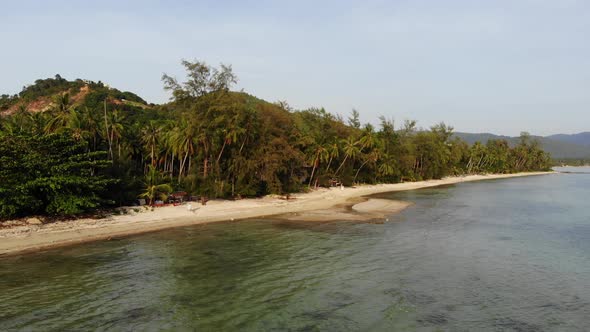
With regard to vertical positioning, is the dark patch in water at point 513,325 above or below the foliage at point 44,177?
below

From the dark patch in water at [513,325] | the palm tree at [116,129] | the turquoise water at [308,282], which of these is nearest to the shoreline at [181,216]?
the turquoise water at [308,282]

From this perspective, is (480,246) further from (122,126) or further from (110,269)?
(122,126)

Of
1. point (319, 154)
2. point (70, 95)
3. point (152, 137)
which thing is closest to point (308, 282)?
point (152, 137)

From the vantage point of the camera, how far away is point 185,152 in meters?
45.8

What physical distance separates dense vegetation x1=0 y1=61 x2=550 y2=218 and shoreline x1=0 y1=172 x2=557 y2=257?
1683 millimetres

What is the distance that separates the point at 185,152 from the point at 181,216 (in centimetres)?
1311

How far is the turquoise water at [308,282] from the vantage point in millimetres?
14539

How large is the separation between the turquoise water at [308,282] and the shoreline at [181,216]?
2.16 m

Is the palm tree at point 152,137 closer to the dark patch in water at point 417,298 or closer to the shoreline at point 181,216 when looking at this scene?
the shoreline at point 181,216

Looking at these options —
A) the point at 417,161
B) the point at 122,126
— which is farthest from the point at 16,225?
the point at 417,161

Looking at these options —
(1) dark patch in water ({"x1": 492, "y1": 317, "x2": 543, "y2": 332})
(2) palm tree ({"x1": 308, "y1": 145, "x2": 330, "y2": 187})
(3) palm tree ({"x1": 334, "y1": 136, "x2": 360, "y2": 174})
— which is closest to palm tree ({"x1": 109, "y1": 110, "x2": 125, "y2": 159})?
(2) palm tree ({"x1": 308, "y1": 145, "x2": 330, "y2": 187})

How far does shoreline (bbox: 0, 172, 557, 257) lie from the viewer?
2544 cm

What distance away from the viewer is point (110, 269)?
67.7ft

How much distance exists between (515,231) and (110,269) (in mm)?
30092
